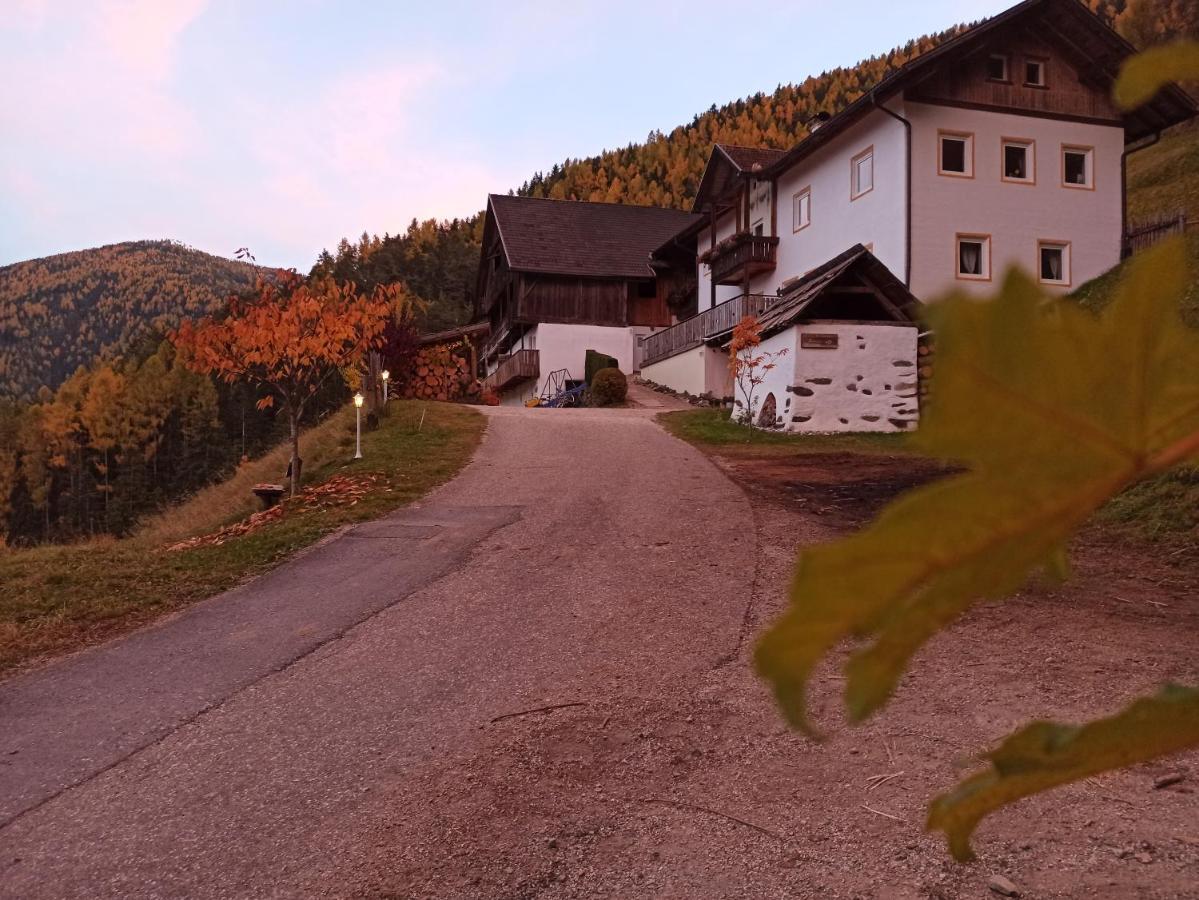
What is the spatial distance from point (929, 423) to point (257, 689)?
5.60 m

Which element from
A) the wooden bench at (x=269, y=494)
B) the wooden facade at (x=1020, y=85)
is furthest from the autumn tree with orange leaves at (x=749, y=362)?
the wooden bench at (x=269, y=494)

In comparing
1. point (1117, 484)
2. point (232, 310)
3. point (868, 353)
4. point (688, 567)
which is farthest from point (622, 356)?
point (1117, 484)

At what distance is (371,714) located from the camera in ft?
15.4

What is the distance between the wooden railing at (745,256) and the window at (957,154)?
5.60 metres

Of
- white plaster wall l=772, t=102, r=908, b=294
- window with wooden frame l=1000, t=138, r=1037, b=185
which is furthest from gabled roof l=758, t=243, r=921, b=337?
window with wooden frame l=1000, t=138, r=1037, b=185

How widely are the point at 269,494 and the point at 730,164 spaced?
19182mm

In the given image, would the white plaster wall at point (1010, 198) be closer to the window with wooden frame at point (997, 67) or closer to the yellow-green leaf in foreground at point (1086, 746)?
the window with wooden frame at point (997, 67)

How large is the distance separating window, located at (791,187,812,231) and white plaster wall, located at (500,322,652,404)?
10228 millimetres

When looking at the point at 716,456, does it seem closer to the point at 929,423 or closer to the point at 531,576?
the point at 531,576

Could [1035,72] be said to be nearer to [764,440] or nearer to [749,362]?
[749,362]

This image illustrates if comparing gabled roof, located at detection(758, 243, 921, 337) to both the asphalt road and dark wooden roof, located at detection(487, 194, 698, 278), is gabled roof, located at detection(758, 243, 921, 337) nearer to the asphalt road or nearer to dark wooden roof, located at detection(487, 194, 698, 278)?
the asphalt road

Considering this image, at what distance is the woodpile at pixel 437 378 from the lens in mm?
31955

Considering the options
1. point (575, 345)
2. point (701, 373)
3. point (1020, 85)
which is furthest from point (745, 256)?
point (575, 345)

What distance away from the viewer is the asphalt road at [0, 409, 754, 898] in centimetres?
334
